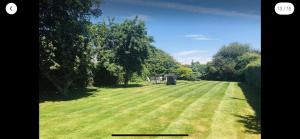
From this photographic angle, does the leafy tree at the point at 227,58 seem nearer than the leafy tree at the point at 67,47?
Yes

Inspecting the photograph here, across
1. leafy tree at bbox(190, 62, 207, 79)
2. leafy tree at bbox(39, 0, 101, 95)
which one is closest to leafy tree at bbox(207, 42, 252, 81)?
leafy tree at bbox(190, 62, 207, 79)

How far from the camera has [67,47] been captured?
27375mm

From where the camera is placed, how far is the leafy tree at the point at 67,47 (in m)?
24.7

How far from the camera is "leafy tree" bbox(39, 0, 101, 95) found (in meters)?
24.7

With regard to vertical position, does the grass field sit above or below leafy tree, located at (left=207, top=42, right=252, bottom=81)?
below

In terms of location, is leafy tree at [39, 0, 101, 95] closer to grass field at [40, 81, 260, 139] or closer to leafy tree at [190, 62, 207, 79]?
grass field at [40, 81, 260, 139]

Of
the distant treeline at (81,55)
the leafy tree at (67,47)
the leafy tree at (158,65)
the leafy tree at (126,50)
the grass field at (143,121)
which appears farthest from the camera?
the leafy tree at (158,65)

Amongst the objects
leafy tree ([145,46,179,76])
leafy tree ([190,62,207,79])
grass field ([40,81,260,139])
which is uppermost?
leafy tree ([145,46,179,76])

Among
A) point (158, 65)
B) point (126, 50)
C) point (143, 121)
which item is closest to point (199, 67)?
point (143, 121)

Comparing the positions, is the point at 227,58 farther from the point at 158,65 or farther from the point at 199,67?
the point at 158,65

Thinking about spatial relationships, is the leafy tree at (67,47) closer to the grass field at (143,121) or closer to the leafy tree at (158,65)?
the grass field at (143,121)

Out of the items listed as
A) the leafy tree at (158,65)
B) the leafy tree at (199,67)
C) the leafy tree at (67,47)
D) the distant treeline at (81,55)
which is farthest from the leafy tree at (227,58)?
the leafy tree at (158,65)
